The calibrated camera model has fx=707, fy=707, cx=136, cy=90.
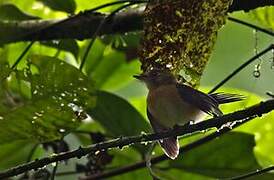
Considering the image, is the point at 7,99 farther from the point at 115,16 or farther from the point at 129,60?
the point at 129,60

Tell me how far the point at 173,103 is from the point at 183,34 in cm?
14

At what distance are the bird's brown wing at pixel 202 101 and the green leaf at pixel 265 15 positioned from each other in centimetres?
33

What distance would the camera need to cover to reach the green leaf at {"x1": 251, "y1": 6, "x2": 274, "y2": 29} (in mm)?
1460

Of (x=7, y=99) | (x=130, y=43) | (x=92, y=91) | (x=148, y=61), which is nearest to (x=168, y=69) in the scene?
(x=148, y=61)

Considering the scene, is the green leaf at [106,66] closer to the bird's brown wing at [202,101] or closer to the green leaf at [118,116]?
the green leaf at [118,116]

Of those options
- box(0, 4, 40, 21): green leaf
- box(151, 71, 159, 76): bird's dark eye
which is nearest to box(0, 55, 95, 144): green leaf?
box(151, 71, 159, 76): bird's dark eye

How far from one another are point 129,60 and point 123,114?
0.32 m

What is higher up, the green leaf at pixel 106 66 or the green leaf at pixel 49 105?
the green leaf at pixel 49 105

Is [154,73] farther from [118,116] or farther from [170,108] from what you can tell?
[118,116]

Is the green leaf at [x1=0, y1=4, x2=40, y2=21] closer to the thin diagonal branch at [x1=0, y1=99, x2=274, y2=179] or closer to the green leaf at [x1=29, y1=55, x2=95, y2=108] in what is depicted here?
the green leaf at [x1=29, y1=55, x2=95, y2=108]

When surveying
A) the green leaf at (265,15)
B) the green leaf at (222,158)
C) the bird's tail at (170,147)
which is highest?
the green leaf at (265,15)

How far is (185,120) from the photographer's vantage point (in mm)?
1242

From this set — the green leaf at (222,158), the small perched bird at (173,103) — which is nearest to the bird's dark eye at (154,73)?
the small perched bird at (173,103)

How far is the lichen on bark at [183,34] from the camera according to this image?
117cm
